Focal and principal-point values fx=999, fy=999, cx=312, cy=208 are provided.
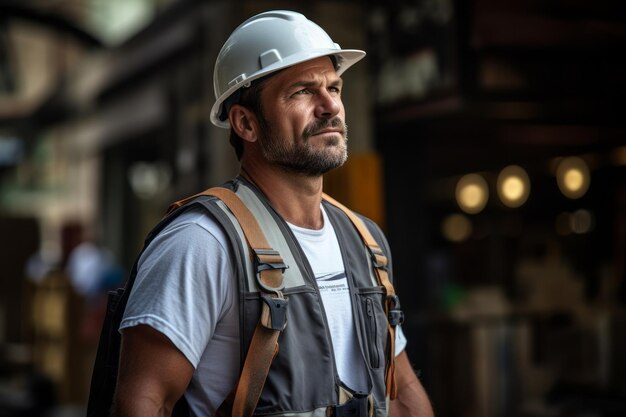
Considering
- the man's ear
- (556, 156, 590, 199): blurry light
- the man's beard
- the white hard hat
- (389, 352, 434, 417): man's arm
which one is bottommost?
(389, 352, 434, 417): man's arm

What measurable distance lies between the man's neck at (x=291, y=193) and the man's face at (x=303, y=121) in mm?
34

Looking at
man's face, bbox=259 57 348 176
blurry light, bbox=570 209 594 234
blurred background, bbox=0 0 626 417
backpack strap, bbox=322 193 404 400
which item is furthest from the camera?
blurry light, bbox=570 209 594 234

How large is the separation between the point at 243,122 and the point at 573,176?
10.0m

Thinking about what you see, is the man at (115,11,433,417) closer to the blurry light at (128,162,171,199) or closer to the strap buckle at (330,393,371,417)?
the strap buckle at (330,393,371,417)

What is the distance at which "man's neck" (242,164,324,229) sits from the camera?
2660mm

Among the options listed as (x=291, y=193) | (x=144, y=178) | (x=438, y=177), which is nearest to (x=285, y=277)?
(x=291, y=193)

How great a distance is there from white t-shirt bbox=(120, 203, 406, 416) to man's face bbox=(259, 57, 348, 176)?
30 centimetres

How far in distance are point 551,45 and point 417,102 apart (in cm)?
107

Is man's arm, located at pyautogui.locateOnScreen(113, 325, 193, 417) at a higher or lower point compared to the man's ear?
lower

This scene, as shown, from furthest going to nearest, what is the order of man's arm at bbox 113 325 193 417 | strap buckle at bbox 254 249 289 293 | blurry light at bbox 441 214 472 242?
blurry light at bbox 441 214 472 242 → strap buckle at bbox 254 249 289 293 → man's arm at bbox 113 325 193 417

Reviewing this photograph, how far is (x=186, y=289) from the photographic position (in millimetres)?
2305

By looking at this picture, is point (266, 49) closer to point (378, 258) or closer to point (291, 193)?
point (291, 193)

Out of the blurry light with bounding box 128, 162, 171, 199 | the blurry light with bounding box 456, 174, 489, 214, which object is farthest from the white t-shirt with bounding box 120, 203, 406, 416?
the blurry light with bounding box 128, 162, 171, 199

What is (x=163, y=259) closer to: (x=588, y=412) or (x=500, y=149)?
(x=588, y=412)
